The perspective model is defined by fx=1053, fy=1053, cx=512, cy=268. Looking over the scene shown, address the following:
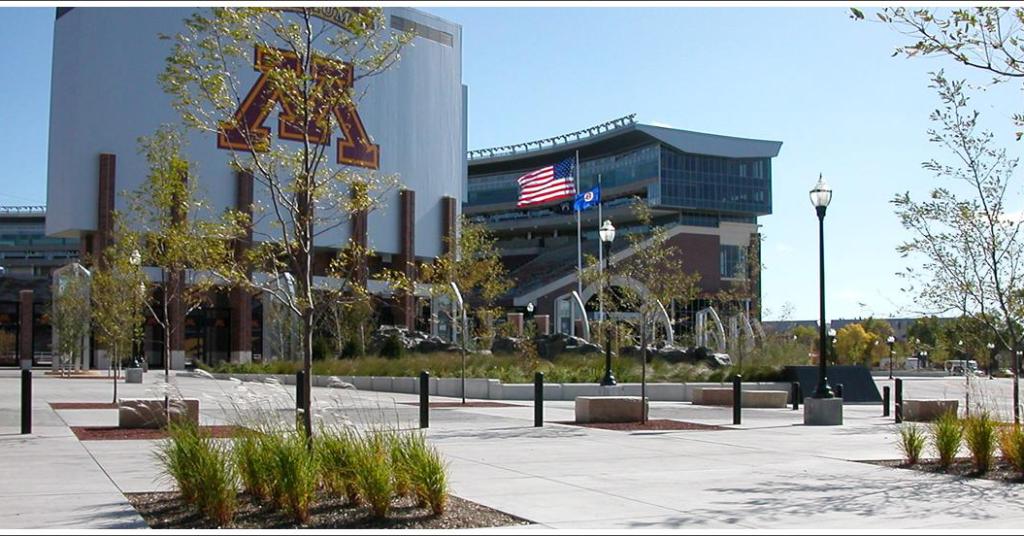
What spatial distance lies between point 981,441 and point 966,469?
1.77ft

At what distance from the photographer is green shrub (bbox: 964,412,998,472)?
12.2m

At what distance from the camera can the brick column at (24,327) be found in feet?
238

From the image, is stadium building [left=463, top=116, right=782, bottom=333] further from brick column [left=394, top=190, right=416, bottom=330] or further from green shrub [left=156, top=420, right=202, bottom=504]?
green shrub [left=156, top=420, right=202, bottom=504]

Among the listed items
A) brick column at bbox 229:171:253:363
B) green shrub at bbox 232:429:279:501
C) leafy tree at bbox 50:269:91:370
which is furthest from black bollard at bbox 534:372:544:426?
brick column at bbox 229:171:253:363

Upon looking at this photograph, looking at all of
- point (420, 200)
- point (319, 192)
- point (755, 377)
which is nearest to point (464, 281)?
point (755, 377)

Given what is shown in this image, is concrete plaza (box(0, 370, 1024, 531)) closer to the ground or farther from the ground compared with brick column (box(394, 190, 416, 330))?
closer to the ground

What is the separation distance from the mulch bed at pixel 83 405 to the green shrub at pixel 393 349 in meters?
18.1

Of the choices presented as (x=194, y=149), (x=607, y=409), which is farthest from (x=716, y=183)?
(x=607, y=409)

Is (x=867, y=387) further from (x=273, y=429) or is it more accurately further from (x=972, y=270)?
(x=273, y=429)

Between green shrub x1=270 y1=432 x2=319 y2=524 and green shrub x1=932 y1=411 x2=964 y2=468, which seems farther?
green shrub x1=932 y1=411 x2=964 y2=468

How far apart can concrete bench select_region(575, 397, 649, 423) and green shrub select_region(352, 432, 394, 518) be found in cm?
1135

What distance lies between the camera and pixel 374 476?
8609mm

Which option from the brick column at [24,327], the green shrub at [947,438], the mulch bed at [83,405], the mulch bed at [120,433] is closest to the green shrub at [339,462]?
the mulch bed at [120,433]

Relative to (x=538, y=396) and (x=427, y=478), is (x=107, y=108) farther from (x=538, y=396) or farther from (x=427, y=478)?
(x=427, y=478)
